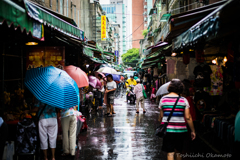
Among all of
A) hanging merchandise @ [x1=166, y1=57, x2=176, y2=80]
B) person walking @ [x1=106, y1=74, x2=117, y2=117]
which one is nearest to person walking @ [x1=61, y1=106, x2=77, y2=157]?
hanging merchandise @ [x1=166, y1=57, x2=176, y2=80]

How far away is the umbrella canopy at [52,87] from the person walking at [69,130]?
0.82 m

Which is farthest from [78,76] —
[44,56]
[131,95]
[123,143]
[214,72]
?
[131,95]

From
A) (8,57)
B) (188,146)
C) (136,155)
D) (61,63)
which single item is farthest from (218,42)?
(8,57)

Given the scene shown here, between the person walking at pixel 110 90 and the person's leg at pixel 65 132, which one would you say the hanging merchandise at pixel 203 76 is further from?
the person walking at pixel 110 90

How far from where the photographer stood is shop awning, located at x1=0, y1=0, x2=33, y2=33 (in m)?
3.15

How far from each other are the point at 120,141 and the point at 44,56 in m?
3.55

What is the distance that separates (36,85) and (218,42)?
18.2ft

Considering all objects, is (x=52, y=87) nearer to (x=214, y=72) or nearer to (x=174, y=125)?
(x=174, y=125)

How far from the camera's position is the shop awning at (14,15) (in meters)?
3.15

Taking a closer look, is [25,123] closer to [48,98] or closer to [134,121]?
[48,98]

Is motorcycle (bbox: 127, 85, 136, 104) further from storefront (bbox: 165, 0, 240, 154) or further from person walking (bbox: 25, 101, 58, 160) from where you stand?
person walking (bbox: 25, 101, 58, 160)

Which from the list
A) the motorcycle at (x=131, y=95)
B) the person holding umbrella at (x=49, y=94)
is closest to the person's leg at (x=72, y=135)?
the person holding umbrella at (x=49, y=94)

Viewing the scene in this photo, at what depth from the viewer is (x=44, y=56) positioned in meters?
7.33

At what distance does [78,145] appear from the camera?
6.99 m
